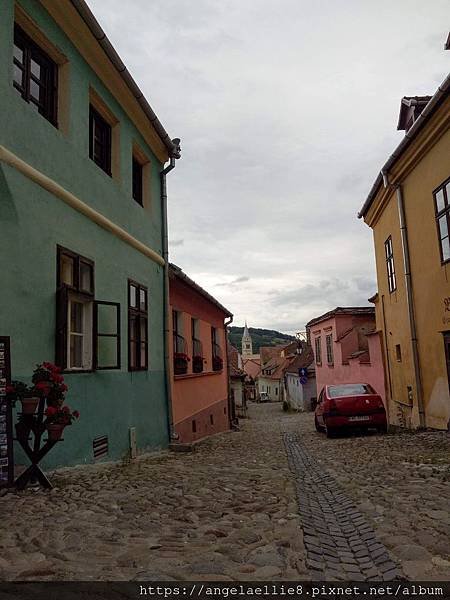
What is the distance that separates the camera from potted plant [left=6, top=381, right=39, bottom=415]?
17.1 ft

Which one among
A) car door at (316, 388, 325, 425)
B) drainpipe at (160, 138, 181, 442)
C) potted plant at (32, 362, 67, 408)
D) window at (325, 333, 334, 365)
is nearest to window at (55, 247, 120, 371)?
potted plant at (32, 362, 67, 408)

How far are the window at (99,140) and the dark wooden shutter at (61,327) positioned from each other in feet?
9.60

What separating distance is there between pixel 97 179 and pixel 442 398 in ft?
26.6

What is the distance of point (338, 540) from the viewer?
394cm

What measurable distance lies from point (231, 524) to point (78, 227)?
478 centimetres

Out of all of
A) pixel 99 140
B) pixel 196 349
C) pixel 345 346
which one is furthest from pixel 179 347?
pixel 345 346

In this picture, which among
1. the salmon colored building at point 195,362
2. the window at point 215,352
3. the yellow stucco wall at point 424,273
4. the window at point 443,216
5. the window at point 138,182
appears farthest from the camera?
the window at point 215,352

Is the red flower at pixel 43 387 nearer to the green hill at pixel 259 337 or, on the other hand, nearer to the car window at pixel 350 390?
the car window at pixel 350 390

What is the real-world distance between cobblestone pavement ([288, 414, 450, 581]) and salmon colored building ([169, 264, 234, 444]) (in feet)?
11.9

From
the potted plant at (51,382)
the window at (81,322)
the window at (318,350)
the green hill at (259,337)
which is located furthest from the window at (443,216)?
the green hill at (259,337)

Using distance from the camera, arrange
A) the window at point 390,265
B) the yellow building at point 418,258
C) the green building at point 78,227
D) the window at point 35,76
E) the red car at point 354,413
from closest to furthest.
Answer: the green building at point 78,227, the window at point 35,76, the yellow building at point 418,258, the red car at point 354,413, the window at point 390,265

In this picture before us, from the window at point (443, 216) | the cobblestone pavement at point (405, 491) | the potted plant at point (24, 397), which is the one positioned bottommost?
the cobblestone pavement at point (405, 491)

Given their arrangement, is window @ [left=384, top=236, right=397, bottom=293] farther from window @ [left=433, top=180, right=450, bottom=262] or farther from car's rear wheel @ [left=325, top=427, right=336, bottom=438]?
car's rear wheel @ [left=325, top=427, right=336, bottom=438]

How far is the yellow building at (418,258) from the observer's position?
1030 centimetres
